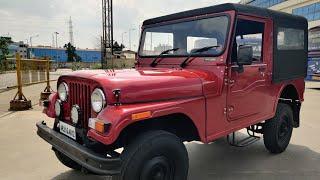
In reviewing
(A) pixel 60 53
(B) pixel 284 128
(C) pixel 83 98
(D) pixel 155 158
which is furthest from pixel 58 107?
(A) pixel 60 53

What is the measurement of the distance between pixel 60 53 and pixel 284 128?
304 ft

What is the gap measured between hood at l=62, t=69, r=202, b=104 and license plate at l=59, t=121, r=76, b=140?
22.3 inches

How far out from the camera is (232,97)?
14.3 ft

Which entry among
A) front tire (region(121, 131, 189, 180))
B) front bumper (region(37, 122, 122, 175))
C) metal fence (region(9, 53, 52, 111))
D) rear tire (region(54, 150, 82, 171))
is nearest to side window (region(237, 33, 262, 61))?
front tire (region(121, 131, 189, 180))

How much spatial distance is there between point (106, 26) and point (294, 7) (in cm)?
2754

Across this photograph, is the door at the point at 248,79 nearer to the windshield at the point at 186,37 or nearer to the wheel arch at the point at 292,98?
the windshield at the point at 186,37

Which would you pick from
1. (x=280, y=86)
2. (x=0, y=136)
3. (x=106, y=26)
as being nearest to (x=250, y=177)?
(x=280, y=86)

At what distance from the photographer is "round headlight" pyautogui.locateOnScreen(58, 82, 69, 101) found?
398 centimetres

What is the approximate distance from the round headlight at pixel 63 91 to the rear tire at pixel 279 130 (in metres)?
3.20

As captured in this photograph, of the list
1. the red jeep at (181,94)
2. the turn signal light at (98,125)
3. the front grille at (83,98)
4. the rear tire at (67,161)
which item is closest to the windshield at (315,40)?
the red jeep at (181,94)

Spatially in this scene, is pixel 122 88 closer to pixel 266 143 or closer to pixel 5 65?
pixel 266 143

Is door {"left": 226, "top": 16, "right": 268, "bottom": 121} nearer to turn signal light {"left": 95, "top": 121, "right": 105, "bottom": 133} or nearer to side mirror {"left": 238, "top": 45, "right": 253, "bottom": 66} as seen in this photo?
side mirror {"left": 238, "top": 45, "right": 253, "bottom": 66}

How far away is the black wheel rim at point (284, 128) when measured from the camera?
567cm

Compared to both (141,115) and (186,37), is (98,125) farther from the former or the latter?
(186,37)
